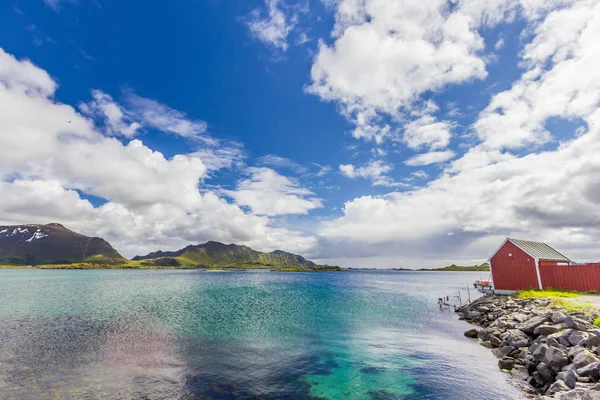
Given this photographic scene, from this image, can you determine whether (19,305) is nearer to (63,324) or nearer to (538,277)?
(63,324)

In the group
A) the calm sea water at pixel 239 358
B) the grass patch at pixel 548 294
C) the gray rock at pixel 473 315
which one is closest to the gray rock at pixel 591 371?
the calm sea water at pixel 239 358

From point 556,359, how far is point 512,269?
39.7m

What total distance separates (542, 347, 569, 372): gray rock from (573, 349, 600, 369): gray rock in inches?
38.7

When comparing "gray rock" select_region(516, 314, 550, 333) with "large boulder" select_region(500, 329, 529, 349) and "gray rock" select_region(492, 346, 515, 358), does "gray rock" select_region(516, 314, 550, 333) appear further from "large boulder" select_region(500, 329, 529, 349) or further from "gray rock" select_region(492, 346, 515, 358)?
"gray rock" select_region(492, 346, 515, 358)

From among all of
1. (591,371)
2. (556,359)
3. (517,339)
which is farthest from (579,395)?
(517,339)

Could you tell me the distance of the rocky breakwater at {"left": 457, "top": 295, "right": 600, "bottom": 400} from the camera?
639 inches

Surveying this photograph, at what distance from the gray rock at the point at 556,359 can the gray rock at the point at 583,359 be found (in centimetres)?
98

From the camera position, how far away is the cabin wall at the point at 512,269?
165ft

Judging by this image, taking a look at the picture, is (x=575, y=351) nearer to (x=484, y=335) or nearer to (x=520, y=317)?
(x=484, y=335)

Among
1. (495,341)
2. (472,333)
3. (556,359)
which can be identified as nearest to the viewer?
(556,359)

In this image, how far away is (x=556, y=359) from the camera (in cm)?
1942

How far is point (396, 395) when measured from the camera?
1900 centimetres

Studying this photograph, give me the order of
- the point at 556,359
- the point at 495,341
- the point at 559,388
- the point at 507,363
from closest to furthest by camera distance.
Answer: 1. the point at 559,388
2. the point at 556,359
3. the point at 507,363
4. the point at 495,341

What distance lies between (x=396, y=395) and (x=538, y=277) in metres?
44.7
